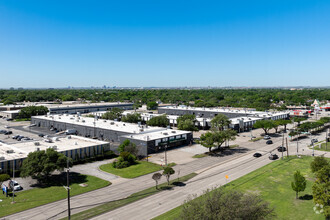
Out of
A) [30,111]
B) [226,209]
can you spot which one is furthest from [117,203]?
[30,111]

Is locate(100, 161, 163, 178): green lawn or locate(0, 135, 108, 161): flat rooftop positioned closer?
locate(100, 161, 163, 178): green lawn

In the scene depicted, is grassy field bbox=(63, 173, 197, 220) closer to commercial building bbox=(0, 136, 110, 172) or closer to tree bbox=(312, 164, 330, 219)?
tree bbox=(312, 164, 330, 219)

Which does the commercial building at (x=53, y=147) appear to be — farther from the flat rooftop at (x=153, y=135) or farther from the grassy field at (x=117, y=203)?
the grassy field at (x=117, y=203)

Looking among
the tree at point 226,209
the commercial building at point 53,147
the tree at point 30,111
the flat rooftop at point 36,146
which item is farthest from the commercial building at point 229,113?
the tree at point 226,209

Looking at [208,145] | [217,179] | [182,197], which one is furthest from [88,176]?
[208,145]

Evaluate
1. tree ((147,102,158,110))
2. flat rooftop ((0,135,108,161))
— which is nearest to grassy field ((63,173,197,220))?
flat rooftop ((0,135,108,161))

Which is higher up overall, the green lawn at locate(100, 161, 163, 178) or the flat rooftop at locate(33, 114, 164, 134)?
the flat rooftop at locate(33, 114, 164, 134)

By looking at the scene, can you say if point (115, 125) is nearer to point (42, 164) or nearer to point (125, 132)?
point (125, 132)
